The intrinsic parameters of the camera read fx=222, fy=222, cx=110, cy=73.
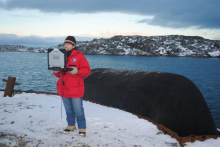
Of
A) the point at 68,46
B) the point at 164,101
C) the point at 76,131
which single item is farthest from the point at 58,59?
the point at 164,101

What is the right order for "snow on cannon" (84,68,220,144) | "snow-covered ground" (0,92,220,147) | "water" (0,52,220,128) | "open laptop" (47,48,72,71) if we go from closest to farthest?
"open laptop" (47,48,72,71)
"snow-covered ground" (0,92,220,147)
"snow on cannon" (84,68,220,144)
"water" (0,52,220,128)

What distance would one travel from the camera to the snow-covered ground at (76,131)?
5895mm

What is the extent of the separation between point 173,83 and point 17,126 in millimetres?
6449

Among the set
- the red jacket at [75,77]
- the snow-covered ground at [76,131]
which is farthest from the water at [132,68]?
the red jacket at [75,77]

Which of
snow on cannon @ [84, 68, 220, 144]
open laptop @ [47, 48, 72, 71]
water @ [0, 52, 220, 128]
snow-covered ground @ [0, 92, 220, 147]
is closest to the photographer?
open laptop @ [47, 48, 72, 71]

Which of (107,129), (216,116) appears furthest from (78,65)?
(216,116)

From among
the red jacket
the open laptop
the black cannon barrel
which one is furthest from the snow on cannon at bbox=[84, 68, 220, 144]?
the open laptop

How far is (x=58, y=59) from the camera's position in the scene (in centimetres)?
579

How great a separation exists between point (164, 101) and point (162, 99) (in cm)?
16

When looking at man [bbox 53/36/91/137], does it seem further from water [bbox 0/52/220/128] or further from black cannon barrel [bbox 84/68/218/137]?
water [bbox 0/52/220/128]

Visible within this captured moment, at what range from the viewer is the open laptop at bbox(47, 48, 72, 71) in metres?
5.75

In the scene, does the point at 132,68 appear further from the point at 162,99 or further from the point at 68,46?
the point at 68,46

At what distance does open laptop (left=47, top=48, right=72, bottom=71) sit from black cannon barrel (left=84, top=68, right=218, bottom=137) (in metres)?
5.00

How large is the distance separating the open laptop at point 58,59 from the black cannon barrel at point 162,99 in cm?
500
